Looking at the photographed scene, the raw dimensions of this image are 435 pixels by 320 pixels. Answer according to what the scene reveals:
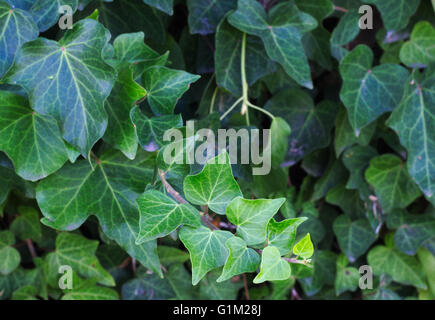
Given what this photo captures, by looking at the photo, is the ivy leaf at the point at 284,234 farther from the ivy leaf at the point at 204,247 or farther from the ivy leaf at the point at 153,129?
the ivy leaf at the point at 153,129

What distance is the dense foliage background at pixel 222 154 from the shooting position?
545 millimetres

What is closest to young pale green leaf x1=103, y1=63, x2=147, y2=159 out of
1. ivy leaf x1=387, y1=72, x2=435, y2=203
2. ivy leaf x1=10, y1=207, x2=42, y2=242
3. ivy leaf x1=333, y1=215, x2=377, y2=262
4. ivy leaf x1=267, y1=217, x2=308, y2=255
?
ivy leaf x1=267, y1=217, x2=308, y2=255

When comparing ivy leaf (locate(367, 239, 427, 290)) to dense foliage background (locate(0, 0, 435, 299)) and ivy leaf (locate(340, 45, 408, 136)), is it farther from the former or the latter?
ivy leaf (locate(340, 45, 408, 136))

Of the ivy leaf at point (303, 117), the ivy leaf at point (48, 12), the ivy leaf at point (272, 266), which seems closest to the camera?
the ivy leaf at point (272, 266)

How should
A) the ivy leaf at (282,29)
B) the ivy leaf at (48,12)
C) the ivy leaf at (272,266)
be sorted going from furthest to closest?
1. the ivy leaf at (282,29)
2. the ivy leaf at (48,12)
3. the ivy leaf at (272,266)

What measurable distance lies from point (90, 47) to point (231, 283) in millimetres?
574

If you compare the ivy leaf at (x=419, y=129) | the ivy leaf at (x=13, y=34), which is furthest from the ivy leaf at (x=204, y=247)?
the ivy leaf at (x=419, y=129)

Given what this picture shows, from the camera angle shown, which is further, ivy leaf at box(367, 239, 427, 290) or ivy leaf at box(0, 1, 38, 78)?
ivy leaf at box(367, 239, 427, 290)

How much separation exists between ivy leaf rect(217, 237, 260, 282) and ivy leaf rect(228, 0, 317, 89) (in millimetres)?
333

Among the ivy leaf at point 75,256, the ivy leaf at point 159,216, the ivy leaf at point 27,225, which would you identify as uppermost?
the ivy leaf at point 159,216

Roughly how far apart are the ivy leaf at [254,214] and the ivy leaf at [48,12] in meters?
0.33

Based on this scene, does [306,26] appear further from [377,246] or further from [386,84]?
[377,246]

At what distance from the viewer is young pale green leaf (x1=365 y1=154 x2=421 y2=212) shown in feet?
2.93

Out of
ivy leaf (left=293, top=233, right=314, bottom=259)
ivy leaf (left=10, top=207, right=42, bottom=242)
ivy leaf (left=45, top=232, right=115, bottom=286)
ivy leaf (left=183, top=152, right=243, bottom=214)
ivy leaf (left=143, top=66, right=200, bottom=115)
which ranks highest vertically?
ivy leaf (left=143, top=66, right=200, bottom=115)
